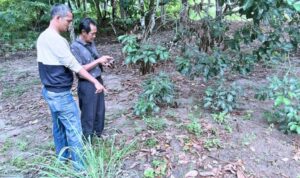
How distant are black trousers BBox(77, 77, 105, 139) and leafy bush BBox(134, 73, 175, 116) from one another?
0.60 m

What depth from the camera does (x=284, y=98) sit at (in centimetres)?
386

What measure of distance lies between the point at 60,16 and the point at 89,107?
3.60 ft

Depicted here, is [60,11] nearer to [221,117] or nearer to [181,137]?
[181,137]

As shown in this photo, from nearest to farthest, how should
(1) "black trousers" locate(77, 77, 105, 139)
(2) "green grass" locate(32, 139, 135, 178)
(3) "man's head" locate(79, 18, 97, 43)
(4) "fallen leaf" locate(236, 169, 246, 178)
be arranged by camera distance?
(2) "green grass" locate(32, 139, 135, 178) → (4) "fallen leaf" locate(236, 169, 246, 178) → (3) "man's head" locate(79, 18, 97, 43) → (1) "black trousers" locate(77, 77, 105, 139)

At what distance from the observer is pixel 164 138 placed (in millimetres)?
4184

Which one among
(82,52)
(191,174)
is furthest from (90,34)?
(191,174)

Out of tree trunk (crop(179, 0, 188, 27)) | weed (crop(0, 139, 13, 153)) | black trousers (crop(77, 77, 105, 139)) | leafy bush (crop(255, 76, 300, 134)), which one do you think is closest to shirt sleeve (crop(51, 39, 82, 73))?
black trousers (crop(77, 77, 105, 139))

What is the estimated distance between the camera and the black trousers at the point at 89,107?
3949mm

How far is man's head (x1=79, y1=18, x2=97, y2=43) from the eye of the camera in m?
3.77

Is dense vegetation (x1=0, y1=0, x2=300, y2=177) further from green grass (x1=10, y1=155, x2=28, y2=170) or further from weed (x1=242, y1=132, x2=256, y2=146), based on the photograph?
green grass (x1=10, y1=155, x2=28, y2=170)

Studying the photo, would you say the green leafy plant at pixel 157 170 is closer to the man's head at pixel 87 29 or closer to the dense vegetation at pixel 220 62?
the dense vegetation at pixel 220 62

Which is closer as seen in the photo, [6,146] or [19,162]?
[19,162]

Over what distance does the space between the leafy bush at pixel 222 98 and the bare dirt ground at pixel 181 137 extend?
129mm

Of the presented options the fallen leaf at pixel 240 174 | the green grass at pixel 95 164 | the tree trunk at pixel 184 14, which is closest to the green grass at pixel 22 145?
the green grass at pixel 95 164
